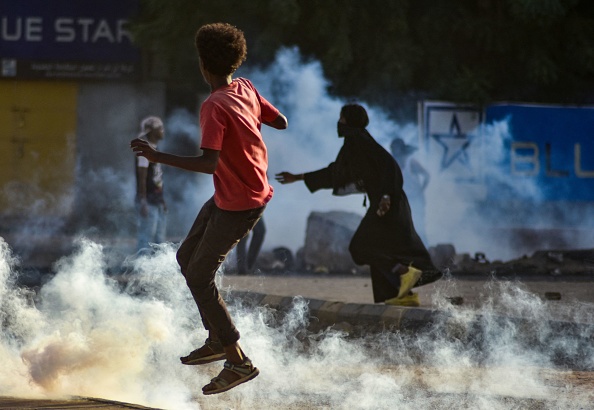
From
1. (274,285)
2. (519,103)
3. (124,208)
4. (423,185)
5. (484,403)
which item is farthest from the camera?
(124,208)

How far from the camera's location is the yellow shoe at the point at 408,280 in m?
9.43

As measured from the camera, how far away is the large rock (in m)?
14.8

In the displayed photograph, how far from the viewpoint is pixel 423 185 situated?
50.1 ft

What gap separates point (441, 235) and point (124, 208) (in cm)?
562

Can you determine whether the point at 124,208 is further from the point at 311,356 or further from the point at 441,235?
the point at 311,356

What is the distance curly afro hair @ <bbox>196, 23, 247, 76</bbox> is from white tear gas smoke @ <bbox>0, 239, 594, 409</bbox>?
1.47 metres

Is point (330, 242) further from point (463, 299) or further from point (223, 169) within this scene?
point (223, 169)

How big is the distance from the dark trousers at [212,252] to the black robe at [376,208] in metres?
4.18

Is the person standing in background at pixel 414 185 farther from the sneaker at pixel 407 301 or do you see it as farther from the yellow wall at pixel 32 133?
the yellow wall at pixel 32 133

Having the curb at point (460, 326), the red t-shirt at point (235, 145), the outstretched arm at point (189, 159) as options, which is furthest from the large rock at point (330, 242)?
the outstretched arm at point (189, 159)

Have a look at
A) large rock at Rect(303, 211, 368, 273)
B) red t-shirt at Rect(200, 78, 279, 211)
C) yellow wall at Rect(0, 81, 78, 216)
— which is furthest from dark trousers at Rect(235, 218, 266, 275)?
red t-shirt at Rect(200, 78, 279, 211)

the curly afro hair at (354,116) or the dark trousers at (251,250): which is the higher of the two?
the curly afro hair at (354,116)

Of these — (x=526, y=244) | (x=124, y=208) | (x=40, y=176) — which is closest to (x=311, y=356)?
(x=526, y=244)

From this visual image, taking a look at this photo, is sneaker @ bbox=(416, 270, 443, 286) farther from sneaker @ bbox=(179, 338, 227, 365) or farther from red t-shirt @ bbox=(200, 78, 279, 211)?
red t-shirt @ bbox=(200, 78, 279, 211)
